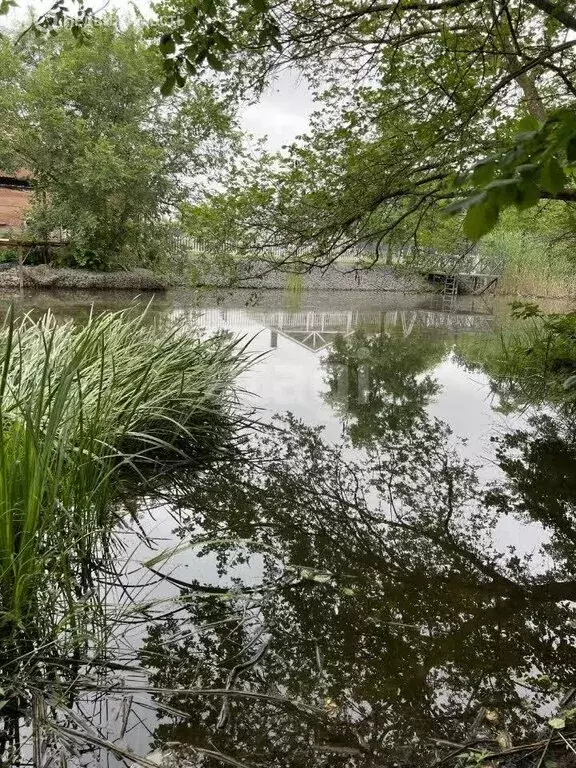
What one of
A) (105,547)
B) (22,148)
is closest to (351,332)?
(105,547)

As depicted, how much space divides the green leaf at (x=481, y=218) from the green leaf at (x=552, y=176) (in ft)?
0.22

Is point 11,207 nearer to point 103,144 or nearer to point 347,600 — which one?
point 103,144

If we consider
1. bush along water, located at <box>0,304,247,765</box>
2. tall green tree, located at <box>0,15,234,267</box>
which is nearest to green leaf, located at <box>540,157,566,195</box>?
bush along water, located at <box>0,304,247,765</box>

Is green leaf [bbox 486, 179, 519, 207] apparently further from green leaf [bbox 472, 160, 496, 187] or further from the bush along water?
the bush along water

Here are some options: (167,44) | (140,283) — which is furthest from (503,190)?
(140,283)

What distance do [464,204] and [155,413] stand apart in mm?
2774

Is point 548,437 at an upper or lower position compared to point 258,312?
lower

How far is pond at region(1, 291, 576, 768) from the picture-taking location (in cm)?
149

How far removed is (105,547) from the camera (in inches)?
91.2

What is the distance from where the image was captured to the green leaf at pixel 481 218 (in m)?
0.67

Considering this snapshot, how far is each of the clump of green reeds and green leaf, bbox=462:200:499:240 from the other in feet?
3.75

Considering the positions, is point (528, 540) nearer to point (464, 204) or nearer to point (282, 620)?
point (282, 620)

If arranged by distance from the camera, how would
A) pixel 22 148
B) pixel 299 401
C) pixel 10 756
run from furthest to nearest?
pixel 22 148 → pixel 299 401 → pixel 10 756

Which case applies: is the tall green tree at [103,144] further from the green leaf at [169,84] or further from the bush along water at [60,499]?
the green leaf at [169,84]
